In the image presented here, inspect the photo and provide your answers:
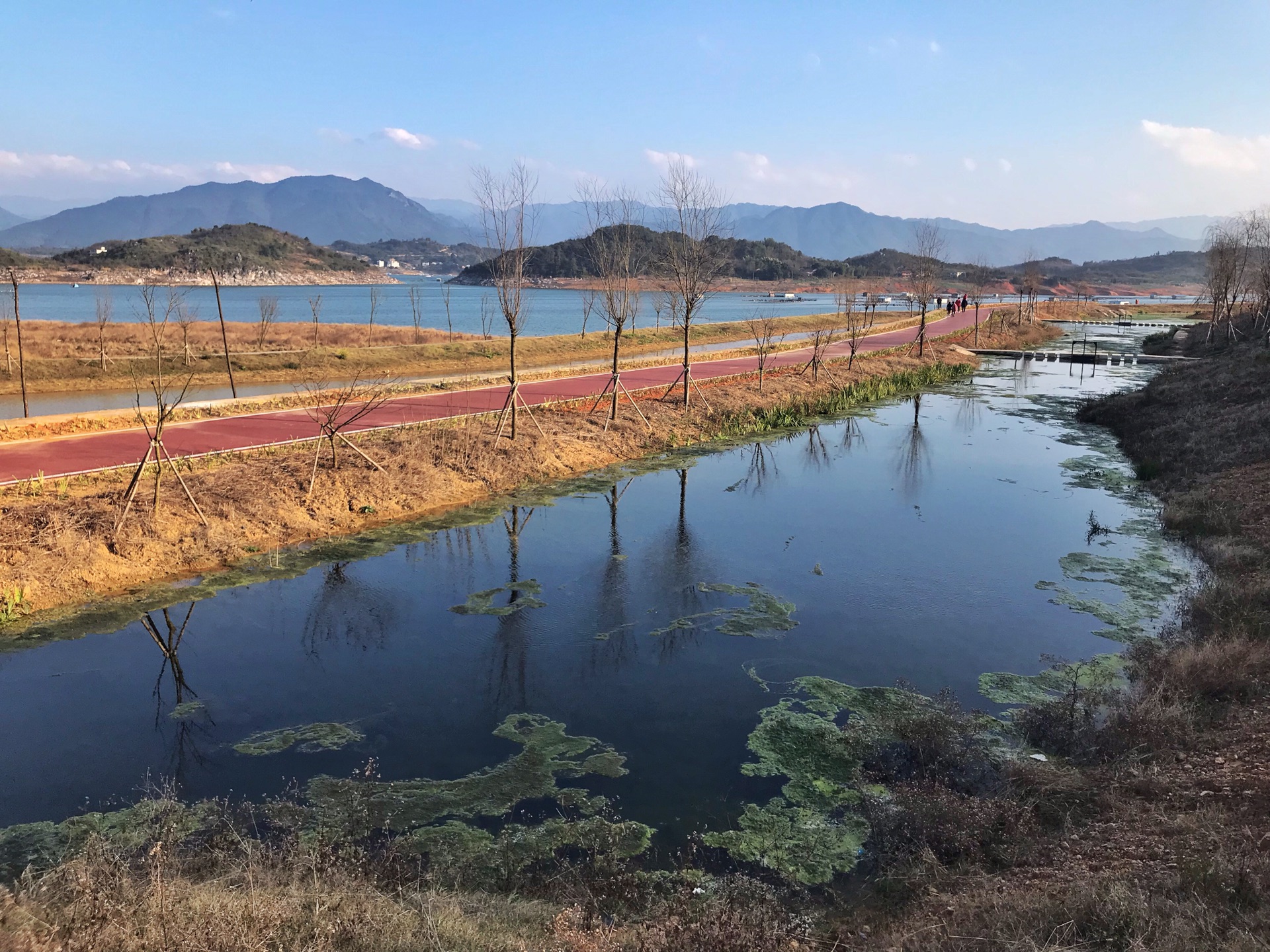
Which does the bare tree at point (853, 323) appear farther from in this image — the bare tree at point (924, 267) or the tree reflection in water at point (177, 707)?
the tree reflection in water at point (177, 707)

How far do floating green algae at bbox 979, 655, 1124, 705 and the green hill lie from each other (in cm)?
11658

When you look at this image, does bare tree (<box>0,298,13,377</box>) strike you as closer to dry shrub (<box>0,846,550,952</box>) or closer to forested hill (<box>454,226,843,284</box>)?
dry shrub (<box>0,846,550,952</box>)

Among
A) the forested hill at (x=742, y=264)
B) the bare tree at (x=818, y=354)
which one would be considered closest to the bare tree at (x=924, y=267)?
the bare tree at (x=818, y=354)

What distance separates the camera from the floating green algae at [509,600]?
11.9 m

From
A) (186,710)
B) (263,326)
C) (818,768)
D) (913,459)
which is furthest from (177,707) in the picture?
(263,326)

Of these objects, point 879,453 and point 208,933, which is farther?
point 879,453

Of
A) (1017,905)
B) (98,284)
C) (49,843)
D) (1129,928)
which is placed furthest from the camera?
(98,284)

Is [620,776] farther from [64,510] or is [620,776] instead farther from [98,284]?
[98,284]

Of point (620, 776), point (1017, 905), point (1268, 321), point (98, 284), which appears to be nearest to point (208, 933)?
point (620, 776)

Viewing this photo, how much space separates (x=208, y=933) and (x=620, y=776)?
415cm

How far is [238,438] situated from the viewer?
18531 mm

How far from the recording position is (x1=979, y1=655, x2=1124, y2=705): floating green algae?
9.57 m

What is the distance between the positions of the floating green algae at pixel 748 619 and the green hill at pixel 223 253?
371 feet

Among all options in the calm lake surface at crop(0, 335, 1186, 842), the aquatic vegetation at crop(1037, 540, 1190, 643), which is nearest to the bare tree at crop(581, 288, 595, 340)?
the calm lake surface at crop(0, 335, 1186, 842)
